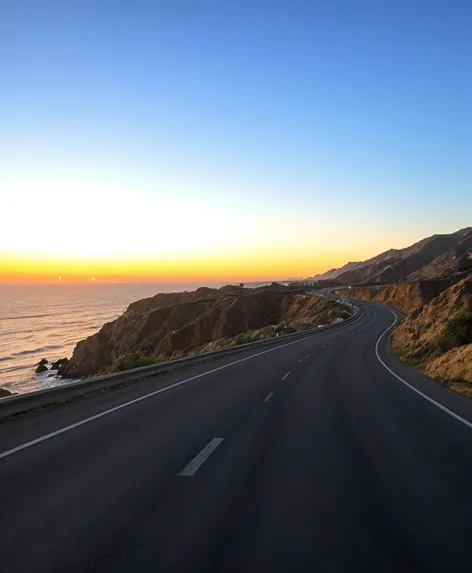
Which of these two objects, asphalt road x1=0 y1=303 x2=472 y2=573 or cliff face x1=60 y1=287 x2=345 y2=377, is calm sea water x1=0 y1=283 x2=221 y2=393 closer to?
cliff face x1=60 y1=287 x2=345 y2=377

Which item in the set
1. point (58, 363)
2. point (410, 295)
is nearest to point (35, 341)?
point (58, 363)

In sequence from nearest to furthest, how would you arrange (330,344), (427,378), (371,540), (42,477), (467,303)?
(371,540) → (42,477) → (427,378) → (467,303) → (330,344)

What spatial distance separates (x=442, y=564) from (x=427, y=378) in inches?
617

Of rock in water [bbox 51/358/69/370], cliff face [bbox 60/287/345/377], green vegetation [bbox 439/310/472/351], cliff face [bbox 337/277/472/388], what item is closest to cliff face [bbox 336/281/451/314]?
cliff face [bbox 60/287/345/377]

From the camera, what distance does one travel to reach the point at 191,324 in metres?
69.9

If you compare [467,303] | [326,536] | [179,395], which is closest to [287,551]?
[326,536]

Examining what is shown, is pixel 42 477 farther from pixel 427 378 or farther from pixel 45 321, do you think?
pixel 45 321

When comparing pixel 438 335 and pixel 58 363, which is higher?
pixel 438 335

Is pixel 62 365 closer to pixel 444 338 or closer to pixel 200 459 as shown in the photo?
pixel 444 338

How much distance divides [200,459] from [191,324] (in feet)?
205

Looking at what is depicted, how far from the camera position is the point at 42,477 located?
6.80 meters

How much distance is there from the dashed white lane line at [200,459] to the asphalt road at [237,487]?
0.03m

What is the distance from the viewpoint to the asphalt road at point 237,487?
4.59 meters

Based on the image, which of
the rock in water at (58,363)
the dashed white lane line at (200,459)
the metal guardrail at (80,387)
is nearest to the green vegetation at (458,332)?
the metal guardrail at (80,387)
